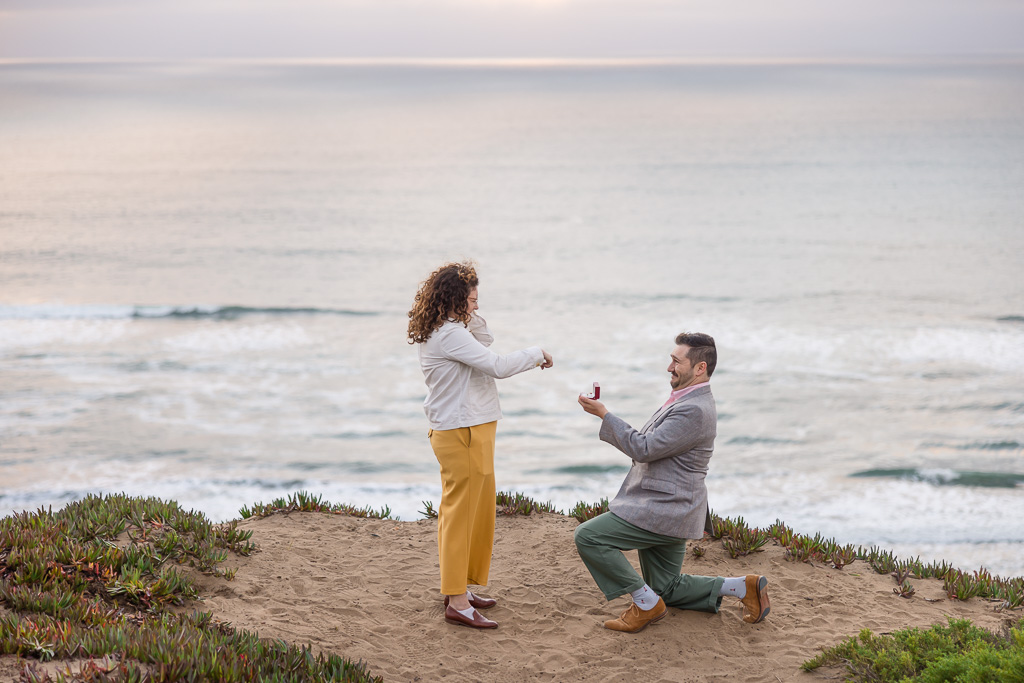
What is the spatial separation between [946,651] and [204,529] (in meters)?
5.69

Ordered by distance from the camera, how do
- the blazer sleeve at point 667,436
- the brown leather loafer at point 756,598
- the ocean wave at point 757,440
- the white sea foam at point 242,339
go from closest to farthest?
the blazer sleeve at point 667,436
the brown leather loafer at point 756,598
the ocean wave at point 757,440
the white sea foam at point 242,339

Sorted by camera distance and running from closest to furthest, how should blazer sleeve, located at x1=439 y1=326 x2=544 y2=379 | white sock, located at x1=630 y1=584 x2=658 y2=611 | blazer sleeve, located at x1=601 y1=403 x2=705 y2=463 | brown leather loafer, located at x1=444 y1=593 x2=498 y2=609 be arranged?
blazer sleeve, located at x1=601 y1=403 x2=705 y2=463
blazer sleeve, located at x1=439 y1=326 x2=544 y2=379
white sock, located at x1=630 y1=584 x2=658 y2=611
brown leather loafer, located at x1=444 y1=593 x2=498 y2=609

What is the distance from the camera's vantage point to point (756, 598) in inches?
225

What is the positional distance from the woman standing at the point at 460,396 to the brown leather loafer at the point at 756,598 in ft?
6.35

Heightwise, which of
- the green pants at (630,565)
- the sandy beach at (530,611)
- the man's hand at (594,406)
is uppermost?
the man's hand at (594,406)

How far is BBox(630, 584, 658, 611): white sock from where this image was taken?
5.55 metres

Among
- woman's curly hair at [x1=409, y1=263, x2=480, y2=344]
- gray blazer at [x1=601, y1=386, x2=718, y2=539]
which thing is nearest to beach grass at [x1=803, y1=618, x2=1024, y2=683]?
gray blazer at [x1=601, y1=386, x2=718, y2=539]

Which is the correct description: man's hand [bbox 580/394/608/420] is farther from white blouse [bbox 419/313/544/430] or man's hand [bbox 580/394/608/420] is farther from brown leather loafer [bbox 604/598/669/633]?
brown leather loafer [bbox 604/598/669/633]

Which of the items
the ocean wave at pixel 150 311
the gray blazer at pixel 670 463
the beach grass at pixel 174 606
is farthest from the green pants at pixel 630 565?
the ocean wave at pixel 150 311

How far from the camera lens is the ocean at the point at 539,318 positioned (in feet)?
48.5

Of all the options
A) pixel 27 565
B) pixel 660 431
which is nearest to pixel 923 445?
pixel 660 431

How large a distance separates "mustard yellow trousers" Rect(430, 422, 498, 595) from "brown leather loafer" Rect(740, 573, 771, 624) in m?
1.92

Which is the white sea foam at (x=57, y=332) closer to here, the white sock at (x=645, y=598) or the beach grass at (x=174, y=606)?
the beach grass at (x=174, y=606)

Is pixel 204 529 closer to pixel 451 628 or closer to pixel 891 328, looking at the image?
pixel 451 628
